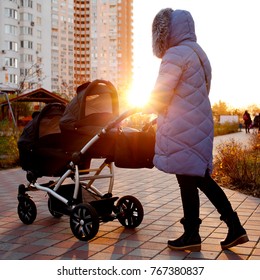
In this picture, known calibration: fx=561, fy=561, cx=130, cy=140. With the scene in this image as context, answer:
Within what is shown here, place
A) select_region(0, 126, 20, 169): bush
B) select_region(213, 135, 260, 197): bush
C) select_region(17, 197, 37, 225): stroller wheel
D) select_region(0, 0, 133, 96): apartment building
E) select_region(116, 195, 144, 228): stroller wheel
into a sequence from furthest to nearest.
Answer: select_region(0, 0, 133, 96): apartment building < select_region(0, 126, 20, 169): bush < select_region(213, 135, 260, 197): bush < select_region(17, 197, 37, 225): stroller wheel < select_region(116, 195, 144, 228): stroller wheel

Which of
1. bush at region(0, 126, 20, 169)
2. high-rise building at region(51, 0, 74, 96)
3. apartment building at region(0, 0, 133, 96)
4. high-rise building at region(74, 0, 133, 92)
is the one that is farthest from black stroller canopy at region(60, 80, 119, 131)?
high-rise building at region(74, 0, 133, 92)

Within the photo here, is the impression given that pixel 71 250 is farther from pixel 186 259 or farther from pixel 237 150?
pixel 237 150

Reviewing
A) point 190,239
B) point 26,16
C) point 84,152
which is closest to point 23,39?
point 26,16

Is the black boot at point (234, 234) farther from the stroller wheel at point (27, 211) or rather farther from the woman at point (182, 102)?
the stroller wheel at point (27, 211)

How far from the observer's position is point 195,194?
4.76m

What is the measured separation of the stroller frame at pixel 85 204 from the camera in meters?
5.27

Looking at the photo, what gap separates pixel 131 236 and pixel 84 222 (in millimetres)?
517

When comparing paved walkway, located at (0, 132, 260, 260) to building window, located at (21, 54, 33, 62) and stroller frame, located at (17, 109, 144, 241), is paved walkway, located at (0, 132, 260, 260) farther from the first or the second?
building window, located at (21, 54, 33, 62)

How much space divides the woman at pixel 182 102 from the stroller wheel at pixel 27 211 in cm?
193

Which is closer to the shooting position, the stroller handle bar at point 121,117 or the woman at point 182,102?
the woman at point 182,102

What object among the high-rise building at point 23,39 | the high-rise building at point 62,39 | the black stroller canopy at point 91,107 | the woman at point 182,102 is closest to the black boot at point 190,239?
the woman at point 182,102

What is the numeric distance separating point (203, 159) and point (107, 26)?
16018cm

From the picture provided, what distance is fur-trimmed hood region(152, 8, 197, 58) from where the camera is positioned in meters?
4.62

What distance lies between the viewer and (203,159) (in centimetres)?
462
